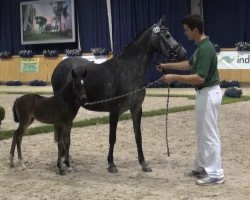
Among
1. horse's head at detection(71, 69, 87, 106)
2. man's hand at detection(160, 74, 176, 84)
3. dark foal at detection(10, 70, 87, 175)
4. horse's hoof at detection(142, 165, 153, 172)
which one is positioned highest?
man's hand at detection(160, 74, 176, 84)

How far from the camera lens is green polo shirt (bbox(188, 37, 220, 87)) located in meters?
6.47

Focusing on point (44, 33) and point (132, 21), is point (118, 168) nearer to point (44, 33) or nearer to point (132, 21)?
point (132, 21)

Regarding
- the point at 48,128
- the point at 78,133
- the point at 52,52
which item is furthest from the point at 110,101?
the point at 52,52

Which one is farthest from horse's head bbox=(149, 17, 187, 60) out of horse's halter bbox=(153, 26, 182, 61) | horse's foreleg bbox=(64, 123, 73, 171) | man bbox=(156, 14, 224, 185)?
horse's foreleg bbox=(64, 123, 73, 171)

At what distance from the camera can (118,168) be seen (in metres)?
7.83

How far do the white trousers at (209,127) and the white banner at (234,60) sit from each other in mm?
16173

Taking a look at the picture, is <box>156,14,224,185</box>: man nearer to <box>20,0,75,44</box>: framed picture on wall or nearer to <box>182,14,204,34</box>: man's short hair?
<box>182,14,204,34</box>: man's short hair

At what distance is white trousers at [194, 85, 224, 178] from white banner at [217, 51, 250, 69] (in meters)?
16.2

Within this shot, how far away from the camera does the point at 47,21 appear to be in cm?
2978

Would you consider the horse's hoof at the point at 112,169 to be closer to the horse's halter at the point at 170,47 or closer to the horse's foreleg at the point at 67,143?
the horse's foreleg at the point at 67,143

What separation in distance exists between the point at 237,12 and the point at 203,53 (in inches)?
736

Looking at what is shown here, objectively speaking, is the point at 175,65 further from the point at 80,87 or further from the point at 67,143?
the point at 67,143

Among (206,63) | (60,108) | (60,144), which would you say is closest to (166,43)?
(206,63)

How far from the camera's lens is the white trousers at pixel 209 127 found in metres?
6.68
